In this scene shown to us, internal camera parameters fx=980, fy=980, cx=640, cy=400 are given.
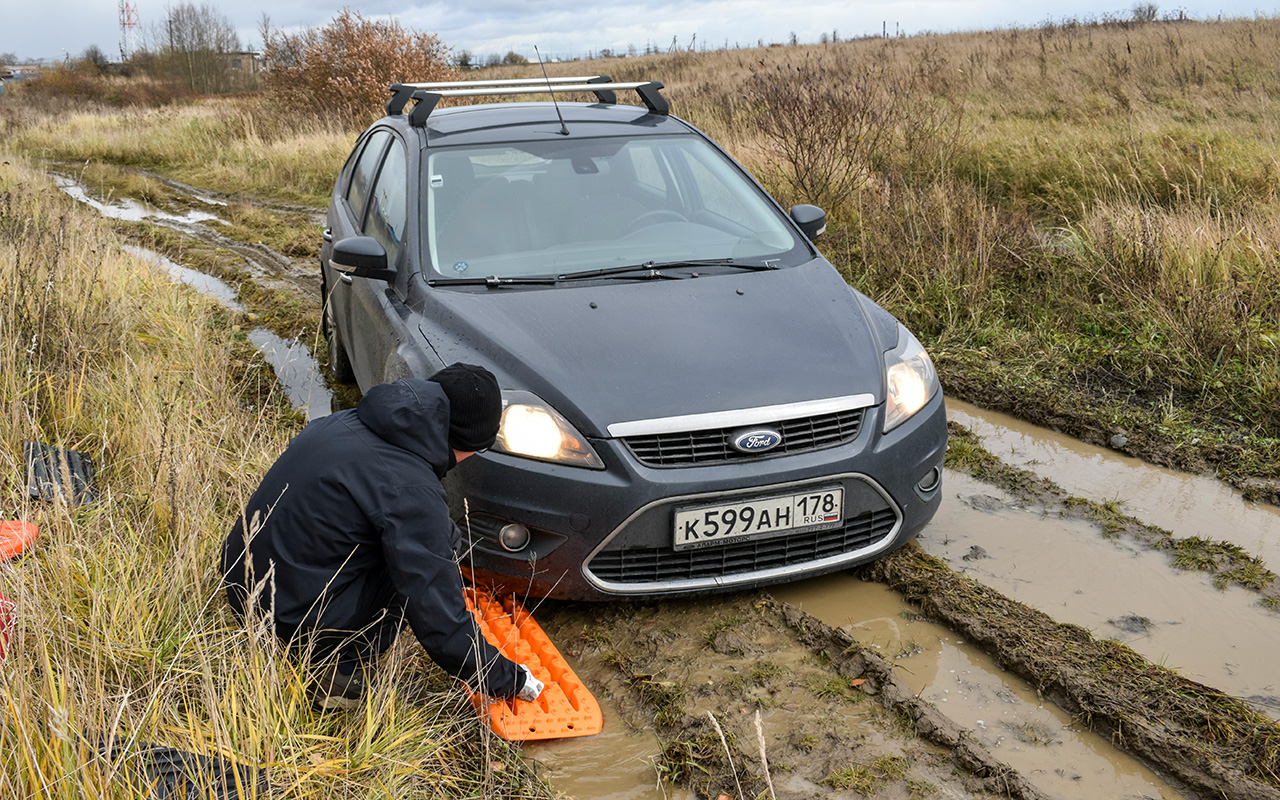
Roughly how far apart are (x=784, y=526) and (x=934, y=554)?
97cm

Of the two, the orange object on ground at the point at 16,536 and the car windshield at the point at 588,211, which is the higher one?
the car windshield at the point at 588,211

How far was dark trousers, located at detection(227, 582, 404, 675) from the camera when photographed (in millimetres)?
2621

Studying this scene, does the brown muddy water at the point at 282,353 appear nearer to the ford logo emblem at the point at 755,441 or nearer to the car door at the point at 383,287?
the car door at the point at 383,287

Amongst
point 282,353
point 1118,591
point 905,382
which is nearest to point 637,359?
point 905,382

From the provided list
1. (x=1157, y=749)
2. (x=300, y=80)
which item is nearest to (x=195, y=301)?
(x=1157, y=749)

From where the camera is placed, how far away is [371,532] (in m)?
2.59

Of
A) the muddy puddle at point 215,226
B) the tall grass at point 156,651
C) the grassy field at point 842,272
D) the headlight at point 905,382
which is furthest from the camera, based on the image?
the muddy puddle at point 215,226

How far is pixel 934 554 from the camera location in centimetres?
385

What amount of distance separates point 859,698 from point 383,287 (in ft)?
8.47

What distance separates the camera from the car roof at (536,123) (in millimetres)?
4496

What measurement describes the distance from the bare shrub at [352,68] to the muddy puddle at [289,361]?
10456mm

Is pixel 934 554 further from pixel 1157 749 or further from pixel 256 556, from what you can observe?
pixel 256 556

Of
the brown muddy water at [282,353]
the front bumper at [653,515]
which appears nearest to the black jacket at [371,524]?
the front bumper at [653,515]

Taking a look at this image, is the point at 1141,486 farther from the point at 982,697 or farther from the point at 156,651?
the point at 156,651
